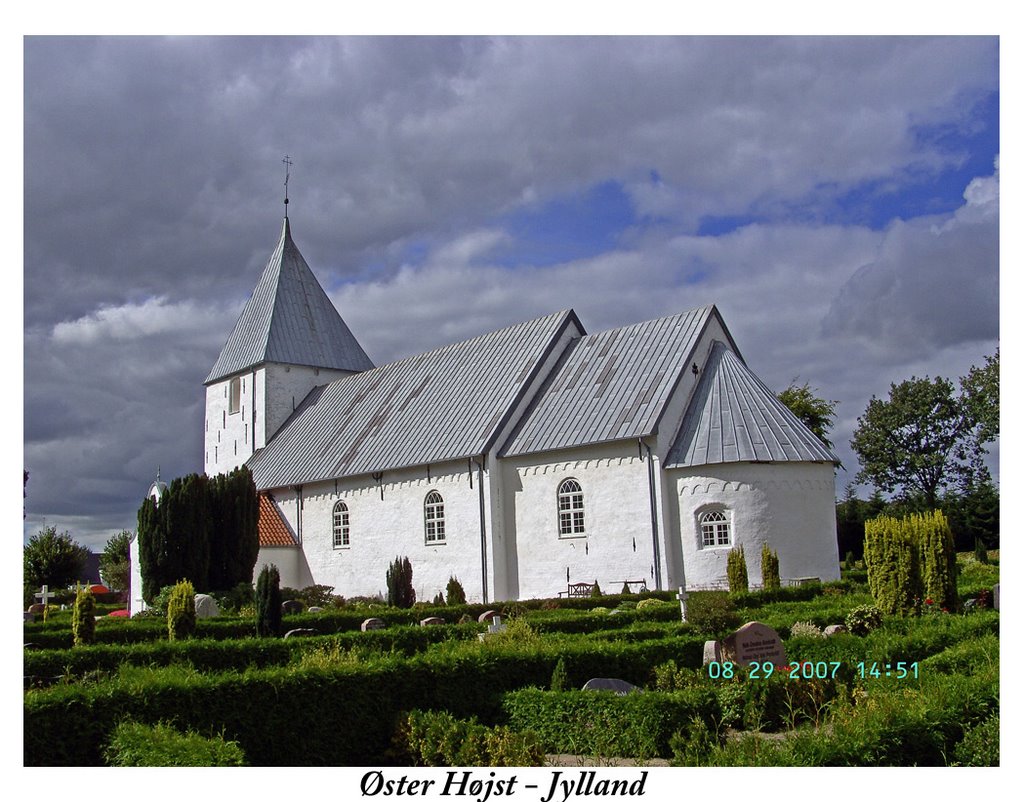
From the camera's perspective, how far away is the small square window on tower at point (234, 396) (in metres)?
32.2

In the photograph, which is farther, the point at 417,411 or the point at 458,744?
the point at 417,411

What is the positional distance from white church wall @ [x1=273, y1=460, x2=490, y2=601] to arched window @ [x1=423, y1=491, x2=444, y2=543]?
0.11 meters

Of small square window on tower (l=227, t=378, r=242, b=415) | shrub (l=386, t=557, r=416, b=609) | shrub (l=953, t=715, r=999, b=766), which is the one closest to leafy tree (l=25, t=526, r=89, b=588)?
small square window on tower (l=227, t=378, r=242, b=415)

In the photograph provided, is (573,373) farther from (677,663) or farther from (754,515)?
(677,663)

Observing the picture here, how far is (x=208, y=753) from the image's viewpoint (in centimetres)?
584

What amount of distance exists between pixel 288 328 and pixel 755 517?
18.4m

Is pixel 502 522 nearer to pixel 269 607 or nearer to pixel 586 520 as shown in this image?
pixel 586 520

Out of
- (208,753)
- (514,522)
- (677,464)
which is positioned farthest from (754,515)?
(208,753)

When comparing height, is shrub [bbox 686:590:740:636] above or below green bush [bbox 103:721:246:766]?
above

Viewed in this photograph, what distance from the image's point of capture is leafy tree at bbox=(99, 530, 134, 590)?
120ft

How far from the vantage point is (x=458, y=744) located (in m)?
6.79

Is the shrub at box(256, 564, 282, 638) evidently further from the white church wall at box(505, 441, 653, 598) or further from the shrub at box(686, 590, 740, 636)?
the white church wall at box(505, 441, 653, 598)

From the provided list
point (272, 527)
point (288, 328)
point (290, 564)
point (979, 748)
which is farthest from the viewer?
point (288, 328)

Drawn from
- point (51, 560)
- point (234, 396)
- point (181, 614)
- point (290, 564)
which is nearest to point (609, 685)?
point (181, 614)
